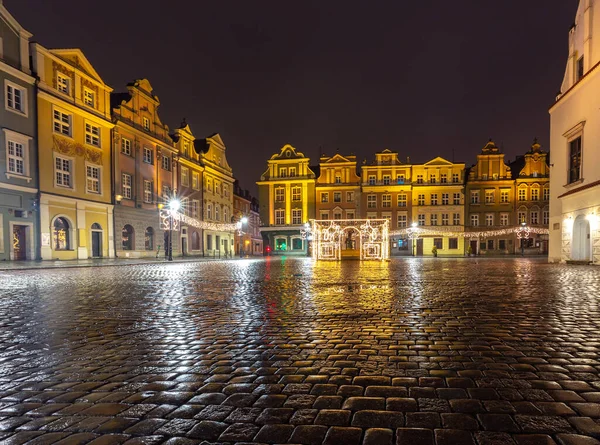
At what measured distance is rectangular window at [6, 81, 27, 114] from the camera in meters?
26.4

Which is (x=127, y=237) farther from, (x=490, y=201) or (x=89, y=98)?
(x=490, y=201)

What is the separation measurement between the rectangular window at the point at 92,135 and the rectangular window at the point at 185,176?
12.9 metres

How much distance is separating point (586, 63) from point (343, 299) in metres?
24.6

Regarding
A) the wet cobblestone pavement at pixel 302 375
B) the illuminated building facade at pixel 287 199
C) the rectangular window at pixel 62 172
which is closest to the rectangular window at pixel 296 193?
the illuminated building facade at pixel 287 199

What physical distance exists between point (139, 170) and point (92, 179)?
5.69m

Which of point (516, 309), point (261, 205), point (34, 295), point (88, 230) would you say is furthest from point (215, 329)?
point (261, 205)

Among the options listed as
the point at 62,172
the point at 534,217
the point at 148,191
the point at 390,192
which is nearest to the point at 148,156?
the point at 148,191

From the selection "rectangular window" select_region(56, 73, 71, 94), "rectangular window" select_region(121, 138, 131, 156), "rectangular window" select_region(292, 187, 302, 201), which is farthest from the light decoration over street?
"rectangular window" select_region(292, 187, 302, 201)

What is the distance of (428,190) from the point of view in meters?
57.8

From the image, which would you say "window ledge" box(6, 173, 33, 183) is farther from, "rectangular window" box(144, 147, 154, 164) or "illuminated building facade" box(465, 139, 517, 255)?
"illuminated building facade" box(465, 139, 517, 255)

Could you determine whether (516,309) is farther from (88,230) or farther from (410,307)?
(88,230)

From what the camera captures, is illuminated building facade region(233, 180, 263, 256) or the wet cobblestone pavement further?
illuminated building facade region(233, 180, 263, 256)

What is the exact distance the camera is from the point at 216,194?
54.9 metres

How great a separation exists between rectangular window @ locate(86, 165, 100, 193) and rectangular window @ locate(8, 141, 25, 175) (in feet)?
18.9
